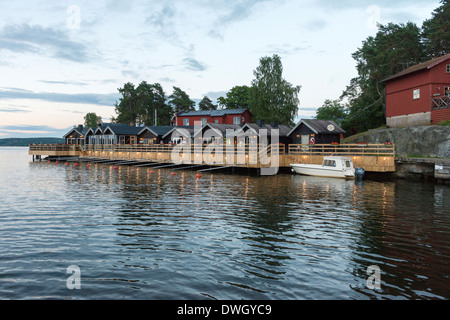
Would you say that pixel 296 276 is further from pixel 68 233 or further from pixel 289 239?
pixel 68 233

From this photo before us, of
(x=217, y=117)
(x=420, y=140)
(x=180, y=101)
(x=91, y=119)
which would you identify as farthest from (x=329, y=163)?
(x=91, y=119)

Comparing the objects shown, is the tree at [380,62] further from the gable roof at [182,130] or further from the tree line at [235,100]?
the gable roof at [182,130]

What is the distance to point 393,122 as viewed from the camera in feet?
150

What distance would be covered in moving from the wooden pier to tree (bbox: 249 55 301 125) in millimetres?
23948

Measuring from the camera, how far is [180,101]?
117188 mm

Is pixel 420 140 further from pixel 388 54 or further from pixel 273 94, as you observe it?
pixel 273 94

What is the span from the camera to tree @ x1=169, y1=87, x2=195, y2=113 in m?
118

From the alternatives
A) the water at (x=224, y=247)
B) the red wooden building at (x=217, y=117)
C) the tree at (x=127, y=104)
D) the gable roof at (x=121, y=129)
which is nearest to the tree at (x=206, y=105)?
the tree at (x=127, y=104)

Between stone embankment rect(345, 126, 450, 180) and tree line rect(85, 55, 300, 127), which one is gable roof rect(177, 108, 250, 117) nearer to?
tree line rect(85, 55, 300, 127)

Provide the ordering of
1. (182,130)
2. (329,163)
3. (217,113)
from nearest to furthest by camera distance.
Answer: (329,163)
(182,130)
(217,113)

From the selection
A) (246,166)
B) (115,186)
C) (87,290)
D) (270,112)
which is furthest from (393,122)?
(87,290)

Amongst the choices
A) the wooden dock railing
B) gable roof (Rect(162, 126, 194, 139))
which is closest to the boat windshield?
the wooden dock railing

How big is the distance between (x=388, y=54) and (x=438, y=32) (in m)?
6.89

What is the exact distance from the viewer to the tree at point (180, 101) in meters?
118
